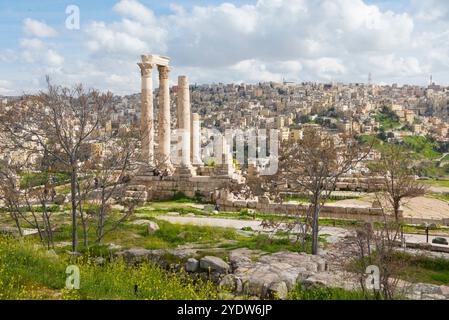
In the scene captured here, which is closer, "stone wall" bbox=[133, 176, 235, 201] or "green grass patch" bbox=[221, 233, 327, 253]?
"green grass patch" bbox=[221, 233, 327, 253]

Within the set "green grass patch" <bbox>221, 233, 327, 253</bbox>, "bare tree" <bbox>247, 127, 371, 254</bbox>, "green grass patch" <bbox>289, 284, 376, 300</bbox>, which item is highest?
"bare tree" <bbox>247, 127, 371, 254</bbox>

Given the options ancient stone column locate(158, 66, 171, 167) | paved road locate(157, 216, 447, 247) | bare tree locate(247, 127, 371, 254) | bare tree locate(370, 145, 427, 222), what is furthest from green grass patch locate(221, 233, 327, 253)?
ancient stone column locate(158, 66, 171, 167)

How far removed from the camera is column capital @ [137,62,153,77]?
91.6ft

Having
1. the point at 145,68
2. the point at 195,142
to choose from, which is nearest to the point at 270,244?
the point at 145,68

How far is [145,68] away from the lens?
28.1 meters

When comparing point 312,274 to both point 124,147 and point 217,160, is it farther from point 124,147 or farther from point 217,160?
point 217,160

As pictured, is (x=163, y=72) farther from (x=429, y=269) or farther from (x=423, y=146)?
(x=423, y=146)

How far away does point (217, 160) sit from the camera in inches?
1216

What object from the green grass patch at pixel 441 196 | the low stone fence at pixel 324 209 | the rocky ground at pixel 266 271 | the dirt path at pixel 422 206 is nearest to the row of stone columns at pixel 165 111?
the low stone fence at pixel 324 209

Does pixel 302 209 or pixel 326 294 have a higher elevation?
pixel 326 294

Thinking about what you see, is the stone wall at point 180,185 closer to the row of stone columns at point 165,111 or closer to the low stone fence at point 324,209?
the row of stone columns at point 165,111

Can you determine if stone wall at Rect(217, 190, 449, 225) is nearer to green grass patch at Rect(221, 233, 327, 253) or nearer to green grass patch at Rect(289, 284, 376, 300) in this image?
green grass patch at Rect(221, 233, 327, 253)
